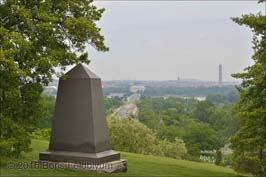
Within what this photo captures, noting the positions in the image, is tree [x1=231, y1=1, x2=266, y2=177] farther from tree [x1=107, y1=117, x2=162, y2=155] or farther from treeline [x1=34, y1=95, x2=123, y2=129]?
tree [x1=107, y1=117, x2=162, y2=155]

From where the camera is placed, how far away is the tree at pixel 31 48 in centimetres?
850

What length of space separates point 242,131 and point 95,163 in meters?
5.10

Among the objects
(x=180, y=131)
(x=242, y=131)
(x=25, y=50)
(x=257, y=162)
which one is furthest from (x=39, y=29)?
(x=180, y=131)

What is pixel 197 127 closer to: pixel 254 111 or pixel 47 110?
pixel 254 111

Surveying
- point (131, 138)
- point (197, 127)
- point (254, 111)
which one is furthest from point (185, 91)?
point (254, 111)

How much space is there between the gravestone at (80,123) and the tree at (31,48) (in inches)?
23.4

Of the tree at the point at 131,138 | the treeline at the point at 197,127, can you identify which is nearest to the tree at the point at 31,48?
the tree at the point at 131,138

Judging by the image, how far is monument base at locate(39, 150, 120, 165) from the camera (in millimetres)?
9820

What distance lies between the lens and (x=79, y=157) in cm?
991

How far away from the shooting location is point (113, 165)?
10.2 meters

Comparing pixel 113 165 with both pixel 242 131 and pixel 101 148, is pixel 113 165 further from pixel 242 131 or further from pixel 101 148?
pixel 242 131

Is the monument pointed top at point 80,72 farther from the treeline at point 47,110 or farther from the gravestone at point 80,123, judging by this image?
the treeline at point 47,110

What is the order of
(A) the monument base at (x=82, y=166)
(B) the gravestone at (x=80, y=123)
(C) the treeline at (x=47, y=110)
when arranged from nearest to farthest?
1. (A) the monument base at (x=82, y=166)
2. (B) the gravestone at (x=80, y=123)
3. (C) the treeline at (x=47, y=110)

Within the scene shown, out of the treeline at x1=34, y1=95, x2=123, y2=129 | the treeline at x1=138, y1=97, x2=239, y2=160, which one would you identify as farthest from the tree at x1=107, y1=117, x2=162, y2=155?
the treeline at x1=138, y1=97, x2=239, y2=160
